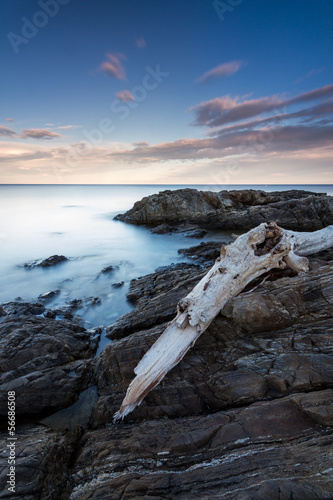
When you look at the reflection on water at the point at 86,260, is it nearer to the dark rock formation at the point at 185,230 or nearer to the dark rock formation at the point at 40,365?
the dark rock formation at the point at 185,230

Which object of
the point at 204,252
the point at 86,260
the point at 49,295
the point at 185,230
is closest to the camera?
the point at 49,295

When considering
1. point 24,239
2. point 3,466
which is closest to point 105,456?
point 3,466

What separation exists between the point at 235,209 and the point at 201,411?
20.2 meters

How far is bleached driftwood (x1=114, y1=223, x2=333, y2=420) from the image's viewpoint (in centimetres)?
369

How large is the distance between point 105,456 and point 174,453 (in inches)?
36.9

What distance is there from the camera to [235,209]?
2177 centimetres

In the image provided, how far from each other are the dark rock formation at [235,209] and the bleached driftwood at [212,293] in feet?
41.6

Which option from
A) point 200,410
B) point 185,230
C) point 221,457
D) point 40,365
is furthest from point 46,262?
point 221,457

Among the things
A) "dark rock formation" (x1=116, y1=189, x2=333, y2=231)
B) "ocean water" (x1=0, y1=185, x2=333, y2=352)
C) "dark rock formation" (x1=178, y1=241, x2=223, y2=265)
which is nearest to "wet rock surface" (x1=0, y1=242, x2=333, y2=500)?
"ocean water" (x1=0, y1=185, x2=333, y2=352)

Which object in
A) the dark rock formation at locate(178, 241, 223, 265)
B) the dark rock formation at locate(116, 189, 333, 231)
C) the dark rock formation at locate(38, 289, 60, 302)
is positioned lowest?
the dark rock formation at locate(38, 289, 60, 302)

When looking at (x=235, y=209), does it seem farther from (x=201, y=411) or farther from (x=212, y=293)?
(x=201, y=411)

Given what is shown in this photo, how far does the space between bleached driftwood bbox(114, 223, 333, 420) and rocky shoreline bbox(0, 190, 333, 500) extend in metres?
0.30

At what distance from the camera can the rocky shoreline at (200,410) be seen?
2500 millimetres

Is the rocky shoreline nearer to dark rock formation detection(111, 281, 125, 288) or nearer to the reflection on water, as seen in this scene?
the reflection on water
